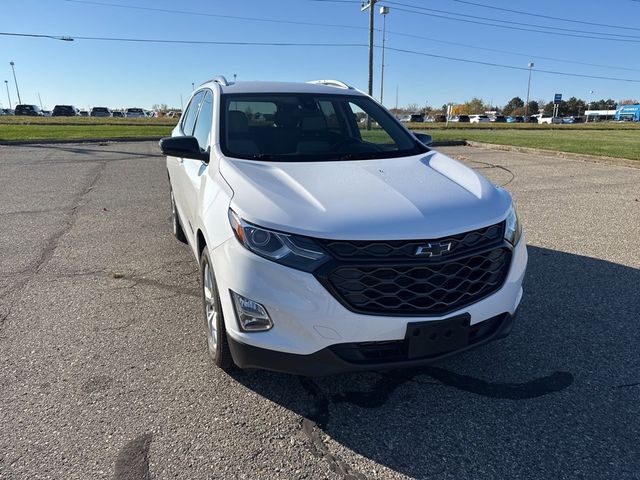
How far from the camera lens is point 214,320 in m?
2.89

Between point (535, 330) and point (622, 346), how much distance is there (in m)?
0.55

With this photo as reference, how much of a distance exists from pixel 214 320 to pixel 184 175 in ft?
5.58

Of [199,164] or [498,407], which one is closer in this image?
[498,407]

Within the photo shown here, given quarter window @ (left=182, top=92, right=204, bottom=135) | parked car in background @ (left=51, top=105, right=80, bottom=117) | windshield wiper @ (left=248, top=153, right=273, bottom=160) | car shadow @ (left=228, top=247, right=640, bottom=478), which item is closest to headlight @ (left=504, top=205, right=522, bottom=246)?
car shadow @ (left=228, top=247, right=640, bottom=478)

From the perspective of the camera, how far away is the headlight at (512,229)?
2.70 meters

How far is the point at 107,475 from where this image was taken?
2.16m

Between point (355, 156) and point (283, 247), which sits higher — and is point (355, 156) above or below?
above

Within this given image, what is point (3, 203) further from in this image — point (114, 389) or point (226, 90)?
point (114, 389)

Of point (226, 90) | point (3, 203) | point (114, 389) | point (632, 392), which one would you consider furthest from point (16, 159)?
point (632, 392)

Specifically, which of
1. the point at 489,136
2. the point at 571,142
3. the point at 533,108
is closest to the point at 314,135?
the point at 571,142

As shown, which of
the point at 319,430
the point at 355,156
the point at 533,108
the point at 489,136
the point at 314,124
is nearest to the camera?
the point at 319,430

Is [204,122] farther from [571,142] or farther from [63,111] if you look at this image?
[63,111]

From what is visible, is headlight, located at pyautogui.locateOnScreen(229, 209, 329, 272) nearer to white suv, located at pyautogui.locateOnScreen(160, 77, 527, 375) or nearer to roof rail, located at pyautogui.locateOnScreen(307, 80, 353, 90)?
white suv, located at pyautogui.locateOnScreen(160, 77, 527, 375)

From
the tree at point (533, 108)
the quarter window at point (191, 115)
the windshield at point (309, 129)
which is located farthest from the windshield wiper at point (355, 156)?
the tree at point (533, 108)
